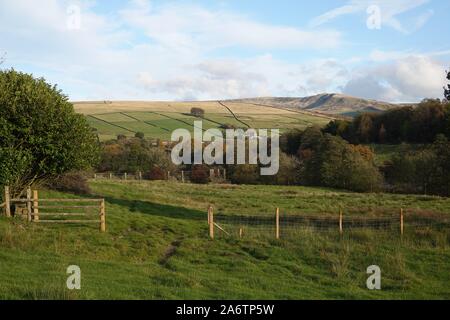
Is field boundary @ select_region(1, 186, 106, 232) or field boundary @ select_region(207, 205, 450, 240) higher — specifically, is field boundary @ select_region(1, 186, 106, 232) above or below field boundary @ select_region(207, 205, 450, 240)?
above

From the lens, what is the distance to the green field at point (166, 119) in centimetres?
Answer: 11538

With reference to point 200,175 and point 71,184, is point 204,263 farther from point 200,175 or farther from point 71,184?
point 200,175

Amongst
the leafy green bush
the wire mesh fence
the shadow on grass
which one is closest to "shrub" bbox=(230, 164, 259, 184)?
the shadow on grass

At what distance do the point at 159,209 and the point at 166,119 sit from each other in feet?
325

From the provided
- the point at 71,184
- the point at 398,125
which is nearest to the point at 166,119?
the point at 398,125

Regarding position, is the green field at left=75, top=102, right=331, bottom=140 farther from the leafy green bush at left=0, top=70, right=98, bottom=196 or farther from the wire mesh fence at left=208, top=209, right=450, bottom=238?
the wire mesh fence at left=208, top=209, right=450, bottom=238

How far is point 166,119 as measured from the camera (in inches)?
5079

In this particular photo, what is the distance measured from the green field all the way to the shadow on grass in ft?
234

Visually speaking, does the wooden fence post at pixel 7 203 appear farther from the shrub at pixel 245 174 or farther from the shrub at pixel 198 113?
the shrub at pixel 198 113

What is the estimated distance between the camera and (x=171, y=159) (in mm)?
86812

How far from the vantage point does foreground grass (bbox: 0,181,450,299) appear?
12836 millimetres

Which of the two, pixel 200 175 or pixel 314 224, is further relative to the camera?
pixel 200 175

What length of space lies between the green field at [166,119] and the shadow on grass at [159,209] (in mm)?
71418

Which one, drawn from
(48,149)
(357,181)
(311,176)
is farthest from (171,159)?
(48,149)
